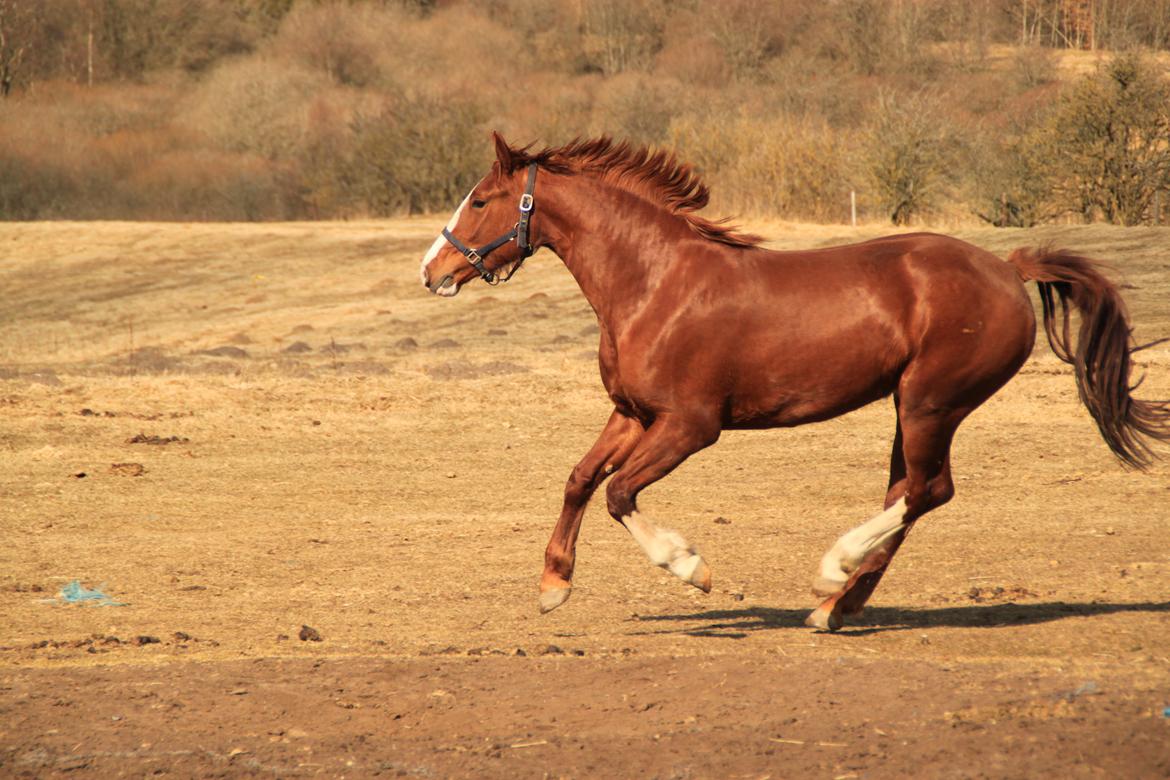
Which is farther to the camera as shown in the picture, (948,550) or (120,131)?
(120,131)

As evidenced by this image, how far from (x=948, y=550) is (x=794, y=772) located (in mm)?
4638

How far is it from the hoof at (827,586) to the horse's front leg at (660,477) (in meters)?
0.54

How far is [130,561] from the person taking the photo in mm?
9430

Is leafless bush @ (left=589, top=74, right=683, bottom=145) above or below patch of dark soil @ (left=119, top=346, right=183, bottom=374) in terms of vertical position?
below

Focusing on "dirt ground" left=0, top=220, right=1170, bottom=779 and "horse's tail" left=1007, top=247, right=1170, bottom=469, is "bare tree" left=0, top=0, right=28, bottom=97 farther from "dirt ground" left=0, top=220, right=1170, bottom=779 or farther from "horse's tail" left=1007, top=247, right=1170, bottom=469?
"horse's tail" left=1007, top=247, right=1170, bottom=469

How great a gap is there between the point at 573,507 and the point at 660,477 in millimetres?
535

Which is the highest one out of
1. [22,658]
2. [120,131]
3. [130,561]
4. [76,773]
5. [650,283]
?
[650,283]

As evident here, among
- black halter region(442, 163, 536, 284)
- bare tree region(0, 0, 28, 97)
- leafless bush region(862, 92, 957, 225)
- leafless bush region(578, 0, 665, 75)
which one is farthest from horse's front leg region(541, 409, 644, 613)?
leafless bush region(578, 0, 665, 75)

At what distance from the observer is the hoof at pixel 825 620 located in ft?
23.1

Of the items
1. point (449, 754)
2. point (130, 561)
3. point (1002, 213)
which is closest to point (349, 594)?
point (130, 561)

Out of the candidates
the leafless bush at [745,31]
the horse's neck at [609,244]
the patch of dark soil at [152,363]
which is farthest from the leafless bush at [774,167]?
the leafless bush at [745,31]

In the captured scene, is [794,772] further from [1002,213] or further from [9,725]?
[1002,213]

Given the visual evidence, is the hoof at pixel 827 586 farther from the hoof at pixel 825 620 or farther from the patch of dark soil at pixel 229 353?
the patch of dark soil at pixel 229 353

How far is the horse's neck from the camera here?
7.16 meters
